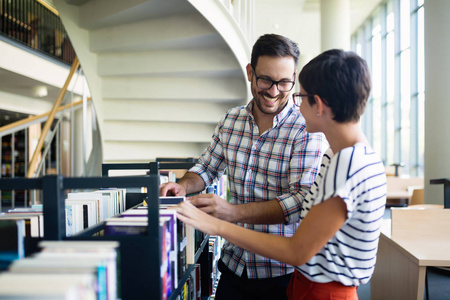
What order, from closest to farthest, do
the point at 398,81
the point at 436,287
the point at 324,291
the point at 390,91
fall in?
the point at 324,291
the point at 436,287
the point at 398,81
the point at 390,91

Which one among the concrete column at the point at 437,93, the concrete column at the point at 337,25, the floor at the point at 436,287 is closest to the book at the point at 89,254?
the floor at the point at 436,287

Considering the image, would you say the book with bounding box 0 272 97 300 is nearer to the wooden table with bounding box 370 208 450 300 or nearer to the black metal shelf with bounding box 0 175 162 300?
the black metal shelf with bounding box 0 175 162 300

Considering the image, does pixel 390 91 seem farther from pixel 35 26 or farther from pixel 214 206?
pixel 214 206

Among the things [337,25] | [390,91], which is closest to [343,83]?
[337,25]

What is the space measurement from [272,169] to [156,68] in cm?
335

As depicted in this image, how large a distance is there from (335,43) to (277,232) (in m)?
6.70

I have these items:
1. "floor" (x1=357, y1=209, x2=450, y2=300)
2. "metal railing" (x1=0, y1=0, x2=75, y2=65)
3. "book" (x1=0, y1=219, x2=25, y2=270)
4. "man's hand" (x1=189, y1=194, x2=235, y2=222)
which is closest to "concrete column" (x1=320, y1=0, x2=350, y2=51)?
"floor" (x1=357, y1=209, x2=450, y2=300)

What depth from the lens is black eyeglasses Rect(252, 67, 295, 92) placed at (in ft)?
4.63

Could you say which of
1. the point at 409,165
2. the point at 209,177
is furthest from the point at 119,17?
the point at 409,165

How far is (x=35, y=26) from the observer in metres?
8.62

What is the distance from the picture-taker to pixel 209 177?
5.71ft

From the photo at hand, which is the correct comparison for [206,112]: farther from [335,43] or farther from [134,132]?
[335,43]

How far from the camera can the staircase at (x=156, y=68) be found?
393cm

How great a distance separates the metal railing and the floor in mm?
6746
